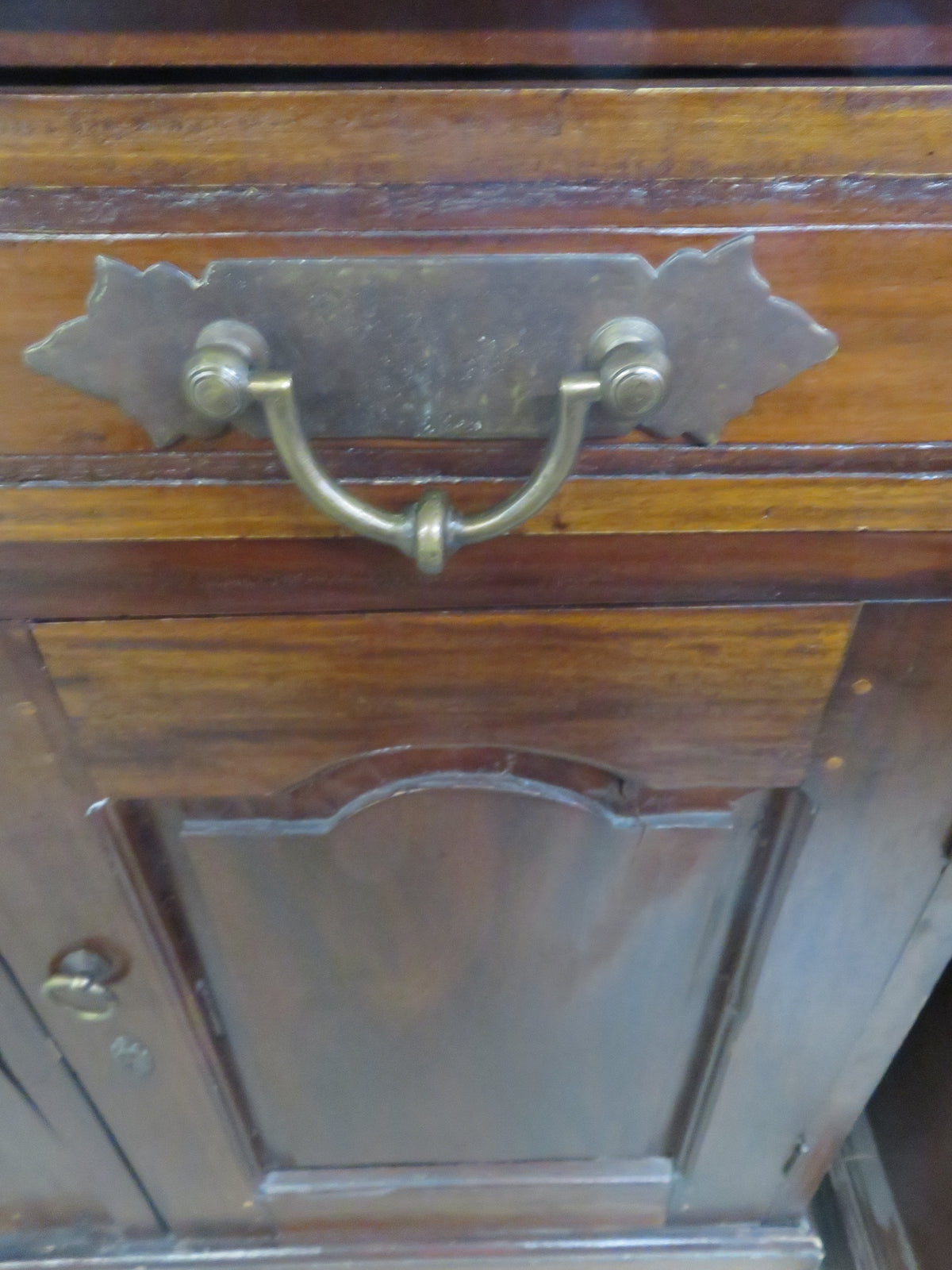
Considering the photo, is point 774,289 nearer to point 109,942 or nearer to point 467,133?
point 467,133

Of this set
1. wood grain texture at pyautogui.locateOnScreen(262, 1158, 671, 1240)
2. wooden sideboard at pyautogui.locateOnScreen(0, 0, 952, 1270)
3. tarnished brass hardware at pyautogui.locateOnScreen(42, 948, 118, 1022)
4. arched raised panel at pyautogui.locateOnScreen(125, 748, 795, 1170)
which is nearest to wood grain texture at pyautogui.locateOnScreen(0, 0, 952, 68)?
wooden sideboard at pyautogui.locateOnScreen(0, 0, 952, 1270)

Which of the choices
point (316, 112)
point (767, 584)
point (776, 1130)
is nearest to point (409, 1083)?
point (776, 1130)

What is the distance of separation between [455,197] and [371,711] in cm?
18

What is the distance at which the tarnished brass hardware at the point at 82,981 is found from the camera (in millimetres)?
394

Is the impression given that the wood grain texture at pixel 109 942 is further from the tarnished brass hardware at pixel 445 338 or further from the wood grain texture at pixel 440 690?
the tarnished brass hardware at pixel 445 338

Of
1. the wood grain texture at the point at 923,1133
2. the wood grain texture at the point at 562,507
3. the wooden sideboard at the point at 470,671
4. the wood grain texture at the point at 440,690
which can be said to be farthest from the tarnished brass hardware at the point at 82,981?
the wood grain texture at the point at 923,1133

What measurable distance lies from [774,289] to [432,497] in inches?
4.3

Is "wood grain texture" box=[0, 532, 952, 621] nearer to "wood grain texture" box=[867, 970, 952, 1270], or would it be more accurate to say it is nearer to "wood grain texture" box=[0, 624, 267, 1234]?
"wood grain texture" box=[0, 624, 267, 1234]

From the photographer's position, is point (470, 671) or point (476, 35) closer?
point (476, 35)

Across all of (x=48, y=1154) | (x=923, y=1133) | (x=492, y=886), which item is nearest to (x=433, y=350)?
(x=492, y=886)

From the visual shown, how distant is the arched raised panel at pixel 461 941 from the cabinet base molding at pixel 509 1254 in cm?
12

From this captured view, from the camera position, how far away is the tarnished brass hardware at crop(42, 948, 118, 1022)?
0.39m

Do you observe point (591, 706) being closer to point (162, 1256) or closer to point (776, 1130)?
point (776, 1130)

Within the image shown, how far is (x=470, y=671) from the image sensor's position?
311 mm
